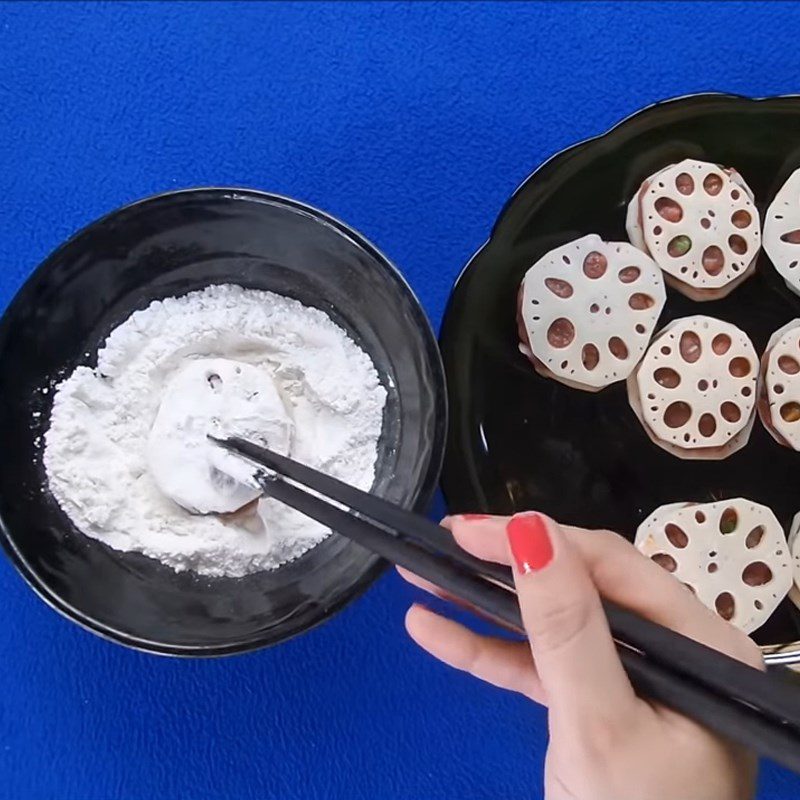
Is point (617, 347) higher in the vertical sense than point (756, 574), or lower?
higher

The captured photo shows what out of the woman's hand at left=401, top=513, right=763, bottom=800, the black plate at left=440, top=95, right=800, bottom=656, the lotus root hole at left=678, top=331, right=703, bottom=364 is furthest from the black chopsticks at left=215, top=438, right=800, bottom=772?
the lotus root hole at left=678, top=331, right=703, bottom=364

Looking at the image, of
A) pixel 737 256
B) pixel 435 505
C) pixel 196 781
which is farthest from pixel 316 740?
pixel 737 256

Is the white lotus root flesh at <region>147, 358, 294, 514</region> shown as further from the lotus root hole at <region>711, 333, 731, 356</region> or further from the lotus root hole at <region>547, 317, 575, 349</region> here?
the lotus root hole at <region>711, 333, 731, 356</region>

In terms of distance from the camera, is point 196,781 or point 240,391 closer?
point 240,391

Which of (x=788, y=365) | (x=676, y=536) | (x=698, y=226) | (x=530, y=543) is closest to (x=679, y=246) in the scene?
(x=698, y=226)

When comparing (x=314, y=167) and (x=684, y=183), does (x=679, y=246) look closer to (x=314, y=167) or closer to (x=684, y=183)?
(x=684, y=183)

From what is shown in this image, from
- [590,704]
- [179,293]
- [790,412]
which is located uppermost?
[179,293]

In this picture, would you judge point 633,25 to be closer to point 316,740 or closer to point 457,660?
point 457,660
